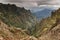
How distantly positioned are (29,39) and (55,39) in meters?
17.1

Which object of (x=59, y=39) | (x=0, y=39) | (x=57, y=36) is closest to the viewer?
(x=0, y=39)

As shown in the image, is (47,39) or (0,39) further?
(47,39)

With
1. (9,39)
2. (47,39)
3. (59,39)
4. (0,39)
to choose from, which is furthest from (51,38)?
(0,39)

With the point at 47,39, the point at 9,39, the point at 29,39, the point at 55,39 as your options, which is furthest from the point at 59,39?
the point at 9,39

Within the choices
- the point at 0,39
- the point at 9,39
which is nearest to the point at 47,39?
the point at 9,39

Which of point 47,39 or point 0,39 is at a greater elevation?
point 0,39

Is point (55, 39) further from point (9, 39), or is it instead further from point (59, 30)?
point (9, 39)

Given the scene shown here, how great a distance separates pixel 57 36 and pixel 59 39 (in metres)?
7.16

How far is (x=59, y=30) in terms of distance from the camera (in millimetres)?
123875

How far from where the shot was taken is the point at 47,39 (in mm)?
119125

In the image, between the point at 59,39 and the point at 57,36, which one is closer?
the point at 59,39

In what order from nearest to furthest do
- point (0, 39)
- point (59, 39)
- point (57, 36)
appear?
point (0, 39) → point (59, 39) → point (57, 36)

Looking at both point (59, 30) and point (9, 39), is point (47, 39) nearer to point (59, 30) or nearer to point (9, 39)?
point (59, 30)

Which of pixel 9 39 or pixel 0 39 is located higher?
pixel 0 39
